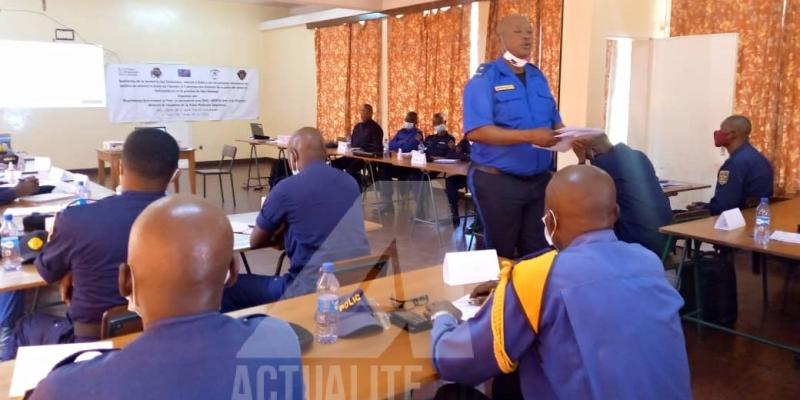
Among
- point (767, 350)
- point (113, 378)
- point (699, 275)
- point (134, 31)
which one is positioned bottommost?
point (767, 350)

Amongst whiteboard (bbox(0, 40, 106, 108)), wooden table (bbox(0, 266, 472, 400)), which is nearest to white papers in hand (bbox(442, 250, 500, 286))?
wooden table (bbox(0, 266, 472, 400))

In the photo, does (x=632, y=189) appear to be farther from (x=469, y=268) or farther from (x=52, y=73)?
(x=52, y=73)

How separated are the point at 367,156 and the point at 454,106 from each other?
1647 millimetres

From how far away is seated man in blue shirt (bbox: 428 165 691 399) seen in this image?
136cm

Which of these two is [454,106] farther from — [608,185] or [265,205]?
[608,185]

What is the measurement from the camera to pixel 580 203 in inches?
61.0

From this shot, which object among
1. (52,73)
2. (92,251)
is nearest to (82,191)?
(92,251)

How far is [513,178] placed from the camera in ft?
9.75

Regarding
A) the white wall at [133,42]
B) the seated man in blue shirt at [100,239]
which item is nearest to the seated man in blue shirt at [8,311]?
the seated man in blue shirt at [100,239]

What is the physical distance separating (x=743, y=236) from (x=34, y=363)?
3.42 meters

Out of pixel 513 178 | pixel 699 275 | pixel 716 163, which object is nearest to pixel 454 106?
pixel 716 163

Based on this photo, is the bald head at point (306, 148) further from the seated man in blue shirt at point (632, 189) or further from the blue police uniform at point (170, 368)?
the blue police uniform at point (170, 368)

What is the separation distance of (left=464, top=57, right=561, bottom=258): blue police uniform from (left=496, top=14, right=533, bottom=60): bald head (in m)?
0.08

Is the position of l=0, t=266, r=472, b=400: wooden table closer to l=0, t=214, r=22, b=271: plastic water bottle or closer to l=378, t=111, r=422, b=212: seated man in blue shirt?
l=0, t=214, r=22, b=271: plastic water bottle
